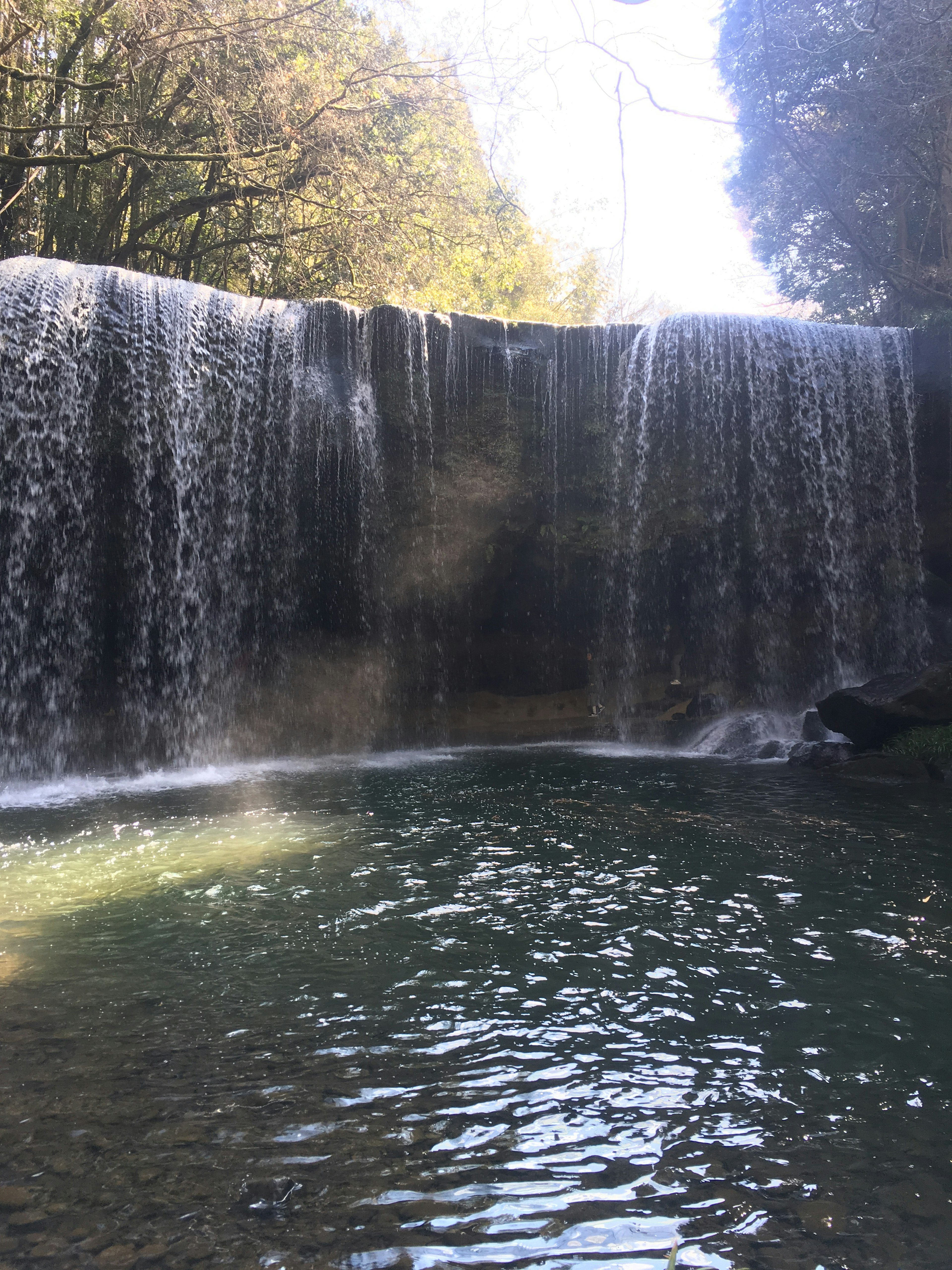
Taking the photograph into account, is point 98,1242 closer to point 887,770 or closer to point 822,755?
point 887,770

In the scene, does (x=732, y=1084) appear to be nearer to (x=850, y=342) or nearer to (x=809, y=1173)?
(x=809, y=1173)

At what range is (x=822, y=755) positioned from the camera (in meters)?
10.1

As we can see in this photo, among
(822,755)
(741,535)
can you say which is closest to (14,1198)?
(822,755)

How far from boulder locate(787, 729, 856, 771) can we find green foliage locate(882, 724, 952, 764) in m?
0.43

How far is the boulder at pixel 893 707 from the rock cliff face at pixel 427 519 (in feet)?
10.2

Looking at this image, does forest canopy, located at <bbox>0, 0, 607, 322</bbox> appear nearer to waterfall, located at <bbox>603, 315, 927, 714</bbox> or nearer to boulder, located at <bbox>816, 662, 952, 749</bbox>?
waterfall, located at <bbox>603, 315, 927, 714</bbox>

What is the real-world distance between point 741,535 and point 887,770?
5.00 metres

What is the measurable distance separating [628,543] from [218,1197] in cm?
1185

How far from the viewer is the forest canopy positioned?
12109mm

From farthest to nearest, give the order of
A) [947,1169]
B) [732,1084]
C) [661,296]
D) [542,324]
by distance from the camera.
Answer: [661,296] → [542,324] → [732,1084] → [947,1169]

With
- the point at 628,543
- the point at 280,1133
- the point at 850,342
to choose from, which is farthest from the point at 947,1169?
the point at 850,342

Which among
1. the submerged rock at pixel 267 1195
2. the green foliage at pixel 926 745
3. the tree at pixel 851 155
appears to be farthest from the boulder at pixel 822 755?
the submerged rock at pixel 267 1195

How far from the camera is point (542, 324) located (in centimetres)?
1340

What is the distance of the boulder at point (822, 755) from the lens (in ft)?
32.7
